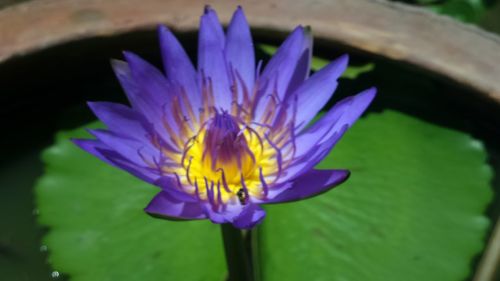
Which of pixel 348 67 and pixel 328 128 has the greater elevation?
pixel 328 128

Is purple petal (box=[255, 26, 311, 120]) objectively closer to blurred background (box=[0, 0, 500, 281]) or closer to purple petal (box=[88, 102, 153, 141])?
purple petal (box=[88, 102, 153, 141])

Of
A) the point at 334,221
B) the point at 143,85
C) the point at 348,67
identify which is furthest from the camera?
the point at 348,67

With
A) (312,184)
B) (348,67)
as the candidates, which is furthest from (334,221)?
(312,184)

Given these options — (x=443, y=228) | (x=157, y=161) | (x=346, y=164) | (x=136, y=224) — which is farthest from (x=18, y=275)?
(x=443, y=228)

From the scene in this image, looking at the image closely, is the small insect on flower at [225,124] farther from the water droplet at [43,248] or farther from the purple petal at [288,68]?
the water droplet at [43,248]

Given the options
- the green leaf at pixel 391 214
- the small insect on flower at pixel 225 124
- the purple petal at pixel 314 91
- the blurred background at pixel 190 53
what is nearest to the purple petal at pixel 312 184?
the small insect on flower at pixel 225 124

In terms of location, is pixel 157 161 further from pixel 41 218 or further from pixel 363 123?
pixel 363 123

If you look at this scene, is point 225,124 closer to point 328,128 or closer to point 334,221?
point 328,128

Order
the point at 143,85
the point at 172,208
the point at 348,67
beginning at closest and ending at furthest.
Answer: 1. the point at 172,208
2. the point at 143,85
3. the point at 348,67
